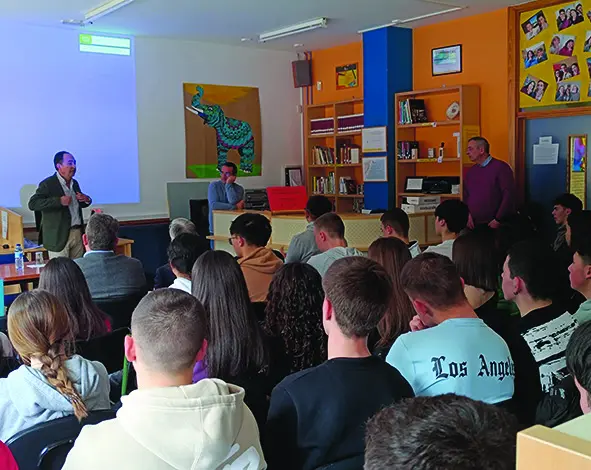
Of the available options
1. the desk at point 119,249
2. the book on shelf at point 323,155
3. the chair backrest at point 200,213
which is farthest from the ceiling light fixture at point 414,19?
the desk at point 119,249

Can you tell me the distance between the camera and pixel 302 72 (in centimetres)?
917

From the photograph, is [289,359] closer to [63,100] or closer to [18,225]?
[18,225]

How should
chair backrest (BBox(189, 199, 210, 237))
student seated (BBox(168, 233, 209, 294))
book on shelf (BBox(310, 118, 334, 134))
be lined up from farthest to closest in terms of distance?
book on shelf (BBox(310, 118, 334, 134)), chair backrest (BBox(189, 199, 210, 237)), student seated (BBox(168, 233, 209, 294))

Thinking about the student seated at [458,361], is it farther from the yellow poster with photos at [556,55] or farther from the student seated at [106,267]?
the yellow poster with photos at [556,55]

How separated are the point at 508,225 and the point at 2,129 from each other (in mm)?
5321

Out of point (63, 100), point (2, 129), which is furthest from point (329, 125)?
point (2, 129)

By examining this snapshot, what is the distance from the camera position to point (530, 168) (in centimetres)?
698

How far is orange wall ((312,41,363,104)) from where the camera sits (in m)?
8.59

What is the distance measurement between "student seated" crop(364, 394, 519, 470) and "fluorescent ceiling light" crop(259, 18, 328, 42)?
681 centimetres

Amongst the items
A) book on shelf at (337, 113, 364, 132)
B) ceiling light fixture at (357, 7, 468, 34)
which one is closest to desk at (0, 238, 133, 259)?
book on shelf at (337, 113, 364, 132)

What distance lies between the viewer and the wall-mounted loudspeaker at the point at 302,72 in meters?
9.15

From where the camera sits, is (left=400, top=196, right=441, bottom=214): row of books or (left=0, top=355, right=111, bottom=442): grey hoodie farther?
(left=400, top=196, right=441, bottom=214): row of books

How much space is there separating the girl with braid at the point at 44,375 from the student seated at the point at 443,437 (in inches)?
50.6

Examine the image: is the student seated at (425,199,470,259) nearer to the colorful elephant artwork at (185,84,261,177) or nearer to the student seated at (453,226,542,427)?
the student seated at (453,226,542,427)
